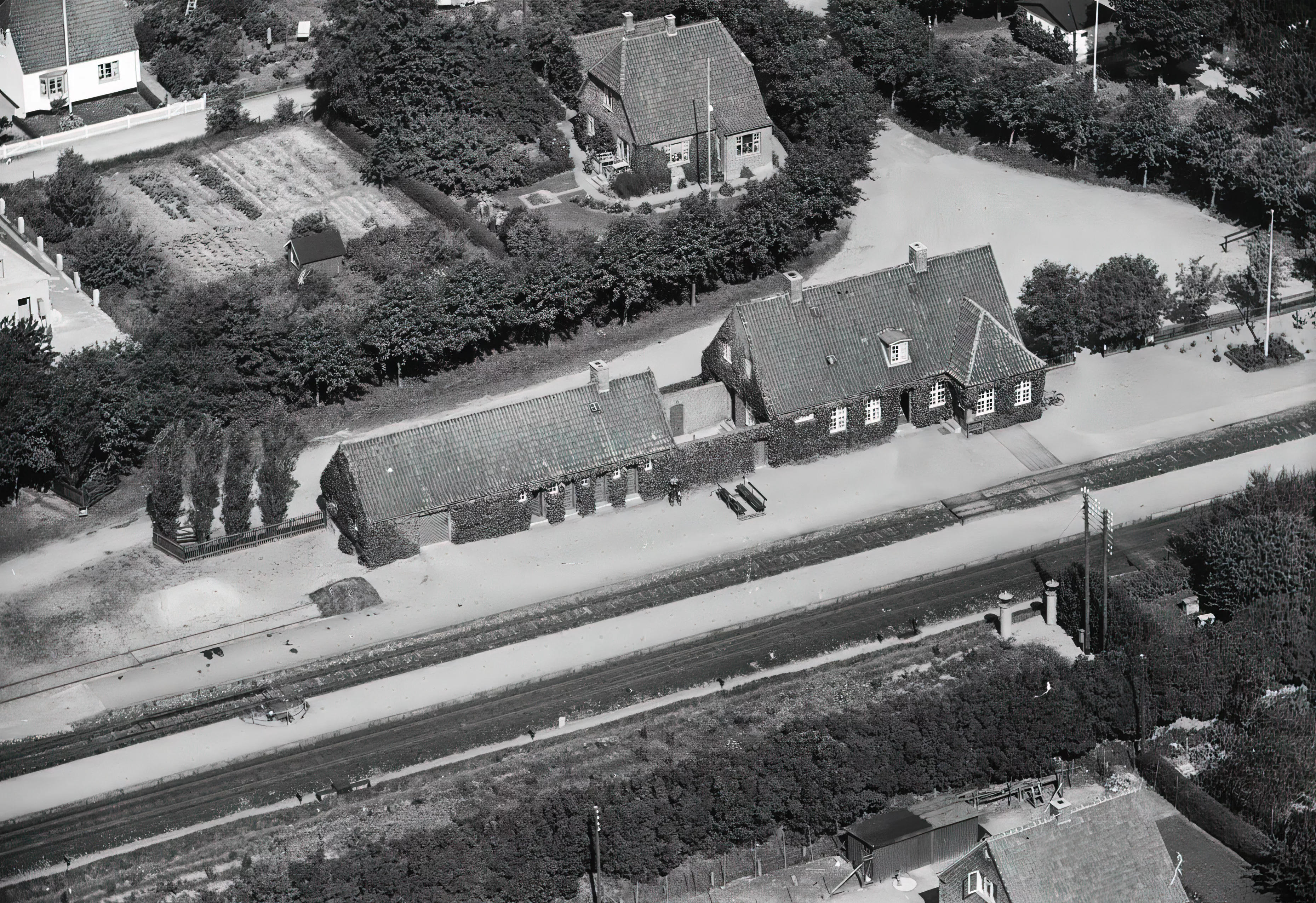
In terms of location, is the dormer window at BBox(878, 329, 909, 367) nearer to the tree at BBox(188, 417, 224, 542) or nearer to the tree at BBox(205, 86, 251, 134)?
the tree at BBox(188, 417, 224, 542)

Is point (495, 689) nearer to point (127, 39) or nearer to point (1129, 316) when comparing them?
point (1129, 316)

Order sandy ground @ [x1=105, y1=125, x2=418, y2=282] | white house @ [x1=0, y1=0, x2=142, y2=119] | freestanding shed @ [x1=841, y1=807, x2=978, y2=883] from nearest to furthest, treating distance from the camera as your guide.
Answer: freestanding shed @ [x1=841, y1=807, x2=978, y2=883], sandy ground @ [x1=105, y1=125, x2=418, y2=282], white house @ [x1=0, y1=0, x2=142, y2=119]

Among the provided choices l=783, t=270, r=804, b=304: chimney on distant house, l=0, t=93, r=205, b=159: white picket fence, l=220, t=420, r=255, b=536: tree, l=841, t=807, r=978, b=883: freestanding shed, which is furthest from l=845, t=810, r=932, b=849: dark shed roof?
l=0, t=93, r=205, b=159: white picket fence

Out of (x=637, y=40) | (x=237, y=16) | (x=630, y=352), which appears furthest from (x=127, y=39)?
(x=630, y=352)

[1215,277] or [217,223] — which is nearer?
[1215,277]

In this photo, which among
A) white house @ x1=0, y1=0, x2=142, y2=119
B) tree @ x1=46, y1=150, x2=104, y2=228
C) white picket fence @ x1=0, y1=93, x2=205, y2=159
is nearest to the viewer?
tree @ x1=46, y1=150, x2=104, y2=228

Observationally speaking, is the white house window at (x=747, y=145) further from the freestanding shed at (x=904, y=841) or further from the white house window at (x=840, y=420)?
the freestanding shed at (x=904, y=841)

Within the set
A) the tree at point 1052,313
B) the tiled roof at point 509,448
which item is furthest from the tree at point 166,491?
the tree at point 1052,313
